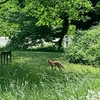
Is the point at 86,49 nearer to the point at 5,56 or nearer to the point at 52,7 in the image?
the point at 5,56

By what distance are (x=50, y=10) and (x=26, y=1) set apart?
89 cm

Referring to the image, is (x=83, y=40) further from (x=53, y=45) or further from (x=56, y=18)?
(x=53, y=45)

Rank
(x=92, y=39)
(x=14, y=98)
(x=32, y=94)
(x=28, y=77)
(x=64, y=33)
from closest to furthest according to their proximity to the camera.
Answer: (x=14, y=98) < (x=32, y=94) < (x=28, y=77) < (x=92, y=39) < (x=64, y=33)

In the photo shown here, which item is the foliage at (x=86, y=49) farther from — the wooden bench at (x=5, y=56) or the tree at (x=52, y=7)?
the wooden bench at (x=5, y=56)

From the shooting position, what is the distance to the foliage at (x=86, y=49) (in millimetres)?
15414

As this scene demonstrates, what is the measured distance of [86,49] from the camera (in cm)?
1628

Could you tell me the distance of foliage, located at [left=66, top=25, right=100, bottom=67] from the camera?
50.6 feet

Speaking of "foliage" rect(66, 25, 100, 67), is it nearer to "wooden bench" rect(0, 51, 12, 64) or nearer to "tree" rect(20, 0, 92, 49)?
"tree" rect(20, 0, 92, 49)

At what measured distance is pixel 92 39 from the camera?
1658 cm

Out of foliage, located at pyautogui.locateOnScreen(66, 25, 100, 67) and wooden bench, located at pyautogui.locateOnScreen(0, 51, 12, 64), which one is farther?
foliage, located at pyautogui.locateOnScreen(66, 25, 100, 67)

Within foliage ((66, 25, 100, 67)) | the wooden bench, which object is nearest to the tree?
the wooden bench

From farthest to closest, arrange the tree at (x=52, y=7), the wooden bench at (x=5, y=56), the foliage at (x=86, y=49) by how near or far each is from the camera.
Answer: the foliage at (x=86, y=49) → the wooden bench at (x=5, y=56) → the tree at (x=52, y=7)

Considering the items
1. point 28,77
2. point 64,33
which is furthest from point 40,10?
point 64,33

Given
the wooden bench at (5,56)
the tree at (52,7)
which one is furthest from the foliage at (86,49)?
the wooden bench at (5,56)
